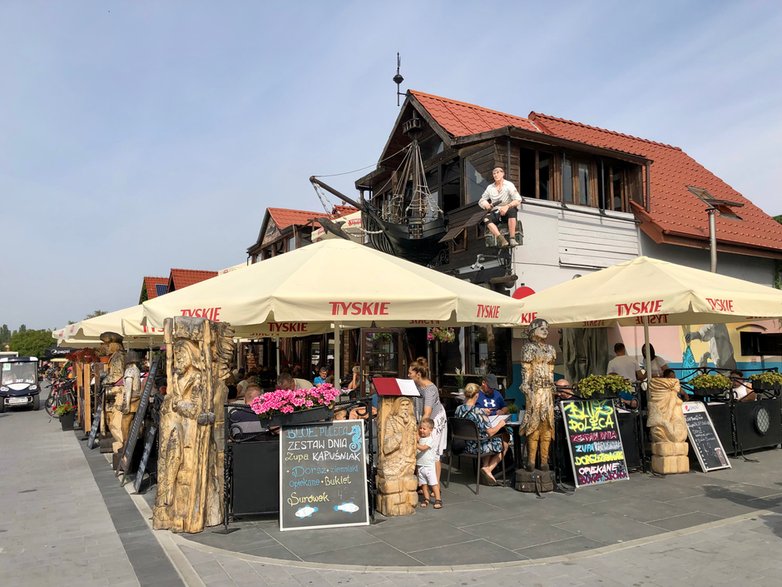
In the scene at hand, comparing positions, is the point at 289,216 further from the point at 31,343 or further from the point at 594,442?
the point at 31,343

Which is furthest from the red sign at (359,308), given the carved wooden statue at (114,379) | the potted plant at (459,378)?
the potted plant at (459,378)

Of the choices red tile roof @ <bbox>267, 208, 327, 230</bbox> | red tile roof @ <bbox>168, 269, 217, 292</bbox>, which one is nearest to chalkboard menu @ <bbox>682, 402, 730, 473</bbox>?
red tile roof @ <bbox>267, 208, 327, 230</bbox>

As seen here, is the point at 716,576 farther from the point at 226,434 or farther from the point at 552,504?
the point at 226,434

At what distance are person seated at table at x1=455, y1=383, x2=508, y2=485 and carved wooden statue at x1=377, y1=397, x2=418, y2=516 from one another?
133 centimetres

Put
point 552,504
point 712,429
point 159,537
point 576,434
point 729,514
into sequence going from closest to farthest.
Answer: point 159,537
point 729,514
point 552,504
point 576,434
point 712,429

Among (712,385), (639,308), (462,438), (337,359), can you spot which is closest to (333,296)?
(337,359)

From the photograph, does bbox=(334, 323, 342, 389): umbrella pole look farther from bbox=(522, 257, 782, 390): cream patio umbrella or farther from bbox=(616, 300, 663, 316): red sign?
bbox=(616, 300, 663, 316): red sign

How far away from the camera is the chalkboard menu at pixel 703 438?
26.6ft

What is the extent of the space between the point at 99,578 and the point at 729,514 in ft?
19.0

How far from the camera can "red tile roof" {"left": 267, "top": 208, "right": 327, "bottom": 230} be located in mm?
25031

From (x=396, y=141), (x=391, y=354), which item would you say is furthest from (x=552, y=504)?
(x=396, y=141)

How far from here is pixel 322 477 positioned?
5.86 m

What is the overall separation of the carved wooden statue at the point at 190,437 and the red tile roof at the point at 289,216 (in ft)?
62.5

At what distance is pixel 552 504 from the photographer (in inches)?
258
